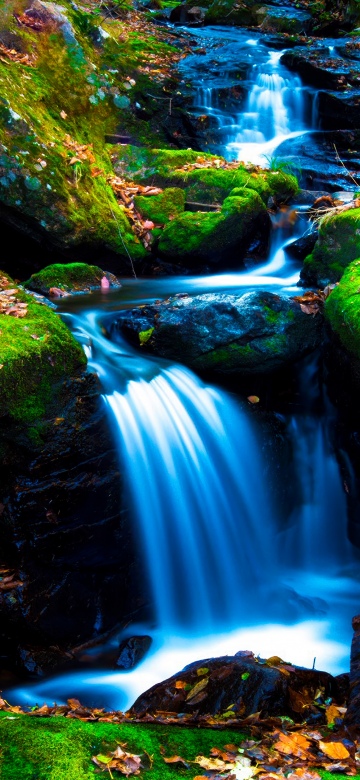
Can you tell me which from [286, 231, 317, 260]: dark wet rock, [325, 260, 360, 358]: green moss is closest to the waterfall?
[325, 260, 360, 358]: green moss

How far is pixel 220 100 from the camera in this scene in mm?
13078

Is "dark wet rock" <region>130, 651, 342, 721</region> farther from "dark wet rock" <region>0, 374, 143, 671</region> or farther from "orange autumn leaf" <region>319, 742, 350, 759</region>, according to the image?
"dark wet rock" <region>0, 374, 143, 671</region>

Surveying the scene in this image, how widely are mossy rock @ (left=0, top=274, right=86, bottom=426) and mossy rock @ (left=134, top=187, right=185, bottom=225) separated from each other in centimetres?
401

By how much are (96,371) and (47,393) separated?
0.85 metres

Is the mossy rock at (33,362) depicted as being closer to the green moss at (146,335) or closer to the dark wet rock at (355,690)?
the green moss at (146,335)

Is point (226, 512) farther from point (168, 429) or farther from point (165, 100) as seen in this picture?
point (165, 100)

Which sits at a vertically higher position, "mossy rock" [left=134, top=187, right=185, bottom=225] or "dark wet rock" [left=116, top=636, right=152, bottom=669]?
"mossy rock" [left=134, top=187, right=185, bottom=225]

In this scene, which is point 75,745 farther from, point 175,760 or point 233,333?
point 233,333

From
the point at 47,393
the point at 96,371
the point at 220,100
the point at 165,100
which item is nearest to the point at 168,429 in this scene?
the point at 96,371

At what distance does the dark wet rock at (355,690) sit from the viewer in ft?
9.14

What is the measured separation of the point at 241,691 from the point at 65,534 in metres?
1.91

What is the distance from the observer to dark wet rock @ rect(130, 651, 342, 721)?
310cm

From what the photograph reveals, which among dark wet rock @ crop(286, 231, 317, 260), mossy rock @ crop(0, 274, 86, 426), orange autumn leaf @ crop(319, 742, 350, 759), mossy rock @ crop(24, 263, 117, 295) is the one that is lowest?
orange autumn leaf @ crop(319, 742, 350, 759)

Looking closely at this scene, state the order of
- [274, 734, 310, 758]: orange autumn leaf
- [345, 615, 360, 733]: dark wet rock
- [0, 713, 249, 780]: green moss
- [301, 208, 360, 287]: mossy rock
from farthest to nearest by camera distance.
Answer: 1. [301, 208, 360, 287]: mossy rock
2. [345, 615, 360, 733]: dark wet rock
3. [274, 734, 310, 758]: orange autumn leaf
4. [0, 713, 249, 780]: green moss
